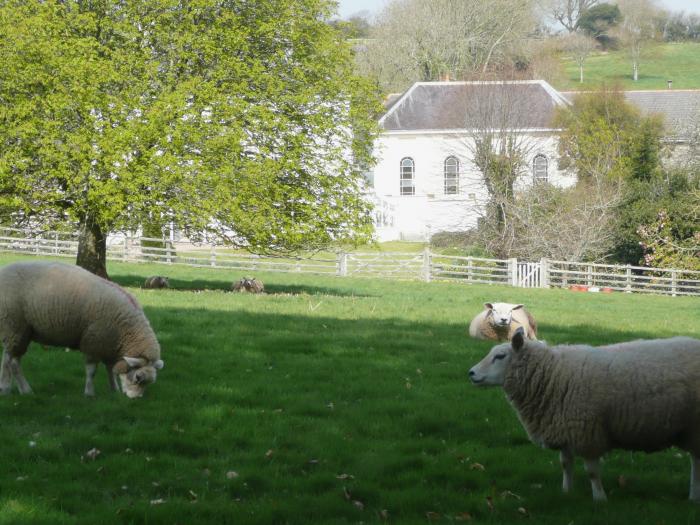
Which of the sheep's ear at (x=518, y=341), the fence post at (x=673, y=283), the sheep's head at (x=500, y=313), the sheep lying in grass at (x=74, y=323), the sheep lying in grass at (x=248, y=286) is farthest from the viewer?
the fence post at (x=673, y=283)

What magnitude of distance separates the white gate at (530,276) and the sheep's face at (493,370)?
95.7 feet

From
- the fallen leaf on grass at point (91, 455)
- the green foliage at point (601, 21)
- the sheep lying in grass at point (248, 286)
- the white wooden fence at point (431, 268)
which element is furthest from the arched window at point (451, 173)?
the green foliage at point (601, 21)

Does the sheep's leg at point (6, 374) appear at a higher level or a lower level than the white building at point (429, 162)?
lower

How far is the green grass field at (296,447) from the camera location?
21.7 feet

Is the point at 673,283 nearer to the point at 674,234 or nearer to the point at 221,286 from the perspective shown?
the point at 674,234

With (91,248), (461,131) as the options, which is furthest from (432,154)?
(91,248)

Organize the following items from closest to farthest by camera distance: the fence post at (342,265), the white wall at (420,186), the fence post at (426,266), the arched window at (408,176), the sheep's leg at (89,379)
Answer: the sheep's leg at (89,379) → the fence post at (426,266) → the fence post at (342,265) → the white wall at (420,186) → the arched window at (408,176)

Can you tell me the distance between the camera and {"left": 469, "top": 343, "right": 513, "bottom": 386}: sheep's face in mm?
7527

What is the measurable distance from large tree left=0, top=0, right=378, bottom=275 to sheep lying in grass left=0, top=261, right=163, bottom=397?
1089 centimetres

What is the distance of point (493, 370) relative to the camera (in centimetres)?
755

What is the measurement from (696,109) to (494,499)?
46.0 m

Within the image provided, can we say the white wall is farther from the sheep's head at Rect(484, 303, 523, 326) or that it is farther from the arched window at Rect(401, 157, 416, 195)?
the sheep's head at Rect(484, 303, 523, 326)

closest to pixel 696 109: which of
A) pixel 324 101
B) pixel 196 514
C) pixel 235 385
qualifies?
pixel 324 101

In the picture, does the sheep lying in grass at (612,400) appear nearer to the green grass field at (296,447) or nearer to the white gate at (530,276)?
the green grass field at (296,447)
